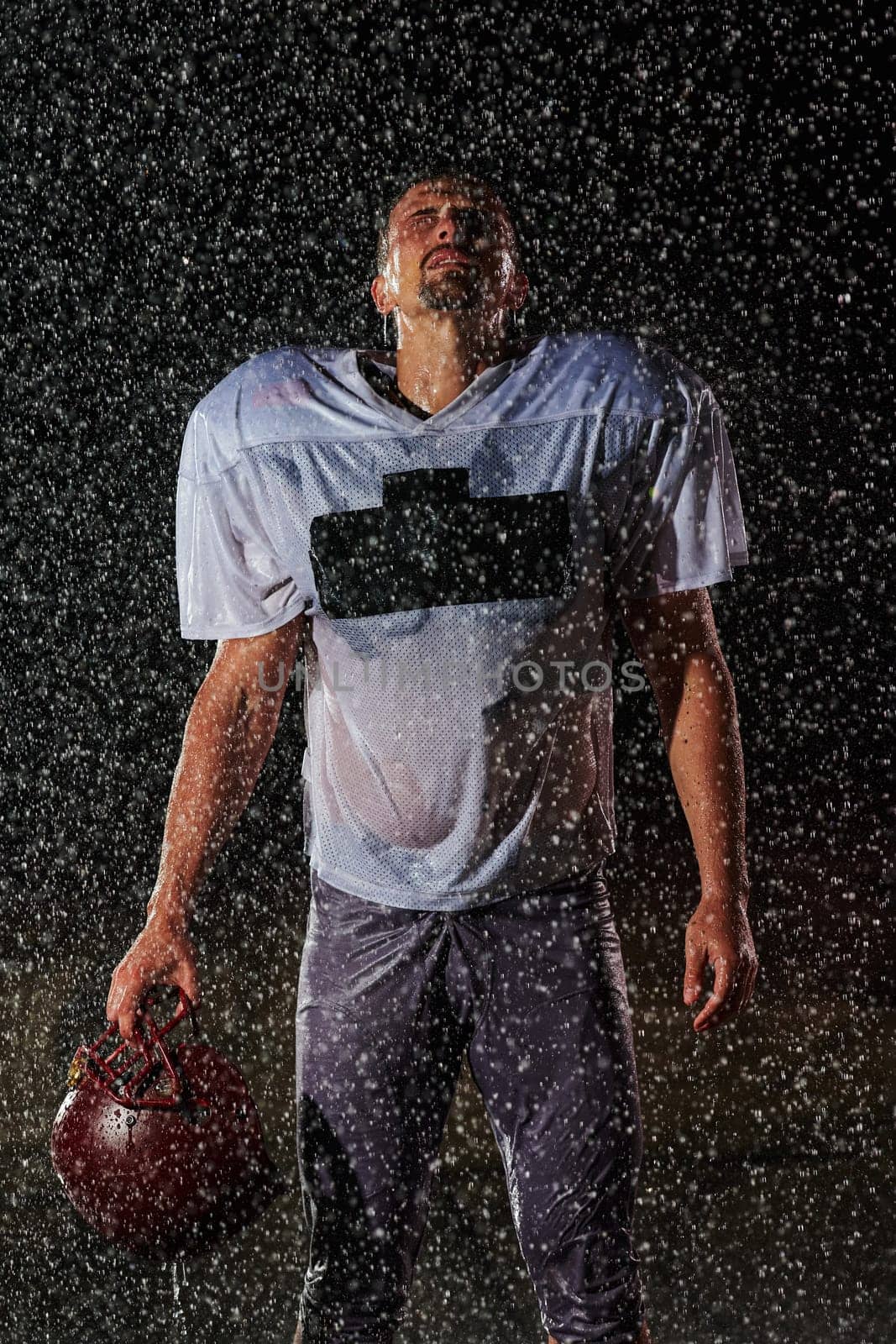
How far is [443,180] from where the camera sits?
5.33ft

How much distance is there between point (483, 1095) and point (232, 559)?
0.75 m

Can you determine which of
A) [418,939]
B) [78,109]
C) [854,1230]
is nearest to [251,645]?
[418,939]

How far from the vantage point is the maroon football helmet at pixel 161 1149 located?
1474 millimetres

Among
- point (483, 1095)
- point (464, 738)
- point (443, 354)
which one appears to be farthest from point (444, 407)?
point (483, 1095)

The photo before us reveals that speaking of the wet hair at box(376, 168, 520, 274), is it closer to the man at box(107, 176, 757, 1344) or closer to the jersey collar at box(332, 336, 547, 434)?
the man at box(107, 176, 757, 1344)

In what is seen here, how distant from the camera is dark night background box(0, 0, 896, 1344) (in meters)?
A: 2.42

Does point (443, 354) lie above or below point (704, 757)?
above

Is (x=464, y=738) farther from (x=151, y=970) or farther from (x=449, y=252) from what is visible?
(x=449, y=252)

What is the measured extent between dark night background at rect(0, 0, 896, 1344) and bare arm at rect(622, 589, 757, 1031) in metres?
0.99

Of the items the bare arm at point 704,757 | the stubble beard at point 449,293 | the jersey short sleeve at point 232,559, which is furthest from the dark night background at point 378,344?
the stubble beard at point 449,293

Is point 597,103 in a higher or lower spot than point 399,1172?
higher

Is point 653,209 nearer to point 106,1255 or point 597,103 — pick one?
point 597,103

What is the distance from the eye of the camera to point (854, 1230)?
2348 millimetres

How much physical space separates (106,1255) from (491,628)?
164 centimetres
